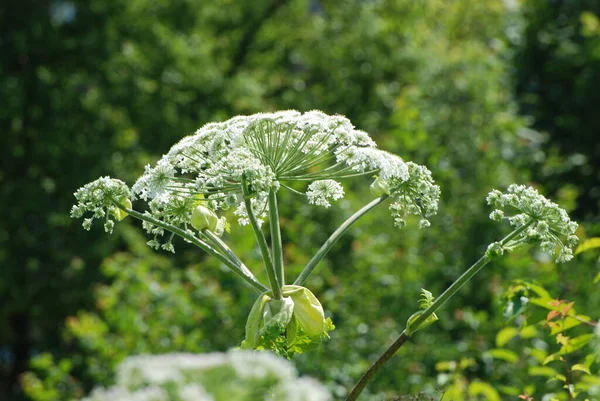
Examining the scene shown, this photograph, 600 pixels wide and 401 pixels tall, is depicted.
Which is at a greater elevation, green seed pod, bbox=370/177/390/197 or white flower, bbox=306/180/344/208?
green seed pod, bbox=370/177/390/197

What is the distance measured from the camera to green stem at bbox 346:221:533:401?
1836mm

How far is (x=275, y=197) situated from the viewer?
202 cm

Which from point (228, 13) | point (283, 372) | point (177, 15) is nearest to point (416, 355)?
point (283, 372)

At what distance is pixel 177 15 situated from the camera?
15.0 meters

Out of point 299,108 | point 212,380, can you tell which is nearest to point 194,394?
point 212,380

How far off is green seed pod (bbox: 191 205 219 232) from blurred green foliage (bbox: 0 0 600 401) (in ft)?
4.80

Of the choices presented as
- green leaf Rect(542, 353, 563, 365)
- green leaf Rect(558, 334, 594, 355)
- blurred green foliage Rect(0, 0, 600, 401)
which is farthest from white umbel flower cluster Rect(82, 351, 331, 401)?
blurred green foliage Rect(0, 0, 600, 401)

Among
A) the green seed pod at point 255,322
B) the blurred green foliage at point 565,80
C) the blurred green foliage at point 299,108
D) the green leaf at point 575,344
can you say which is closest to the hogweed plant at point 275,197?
the green seed pod at point 255,322

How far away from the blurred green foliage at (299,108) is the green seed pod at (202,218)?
4.80 ft

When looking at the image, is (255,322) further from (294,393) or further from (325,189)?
(294,393)

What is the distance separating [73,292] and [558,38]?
7.90 metres

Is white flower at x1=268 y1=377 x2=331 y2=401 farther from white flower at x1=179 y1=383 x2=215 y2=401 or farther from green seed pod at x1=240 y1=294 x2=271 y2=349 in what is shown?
green seed pod at x1=240 y1=294 x2=271 y2=349

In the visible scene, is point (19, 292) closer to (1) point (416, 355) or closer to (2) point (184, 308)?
(2) point (184, 308)

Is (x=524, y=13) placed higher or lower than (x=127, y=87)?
higher
